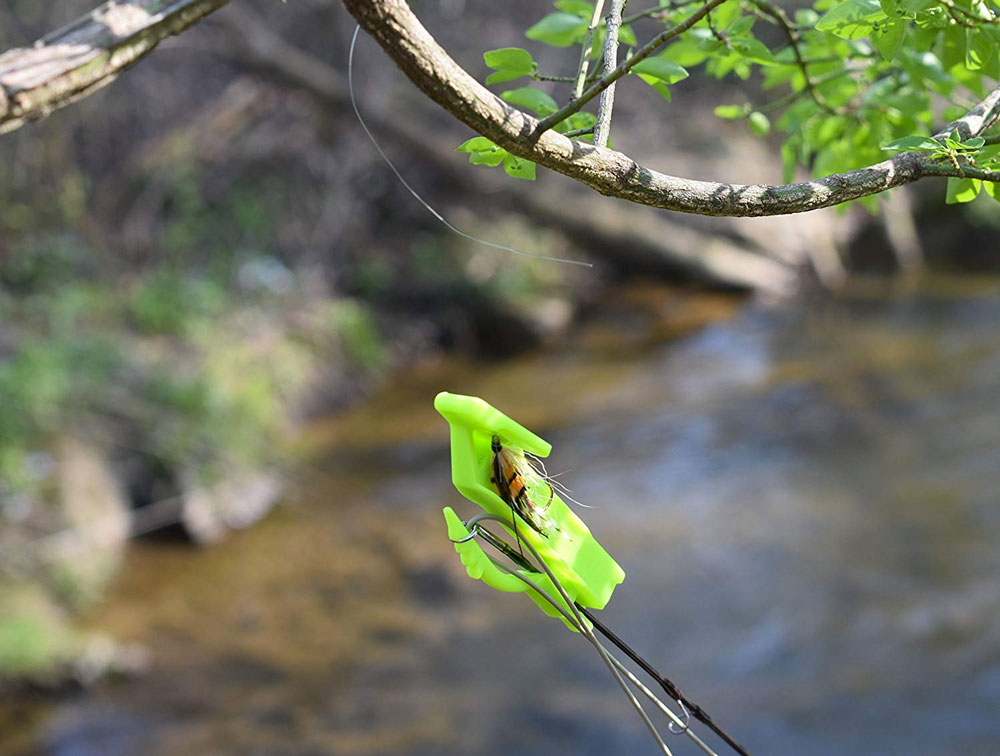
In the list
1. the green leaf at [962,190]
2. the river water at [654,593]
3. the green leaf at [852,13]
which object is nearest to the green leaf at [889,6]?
the green leaf at [852,13]

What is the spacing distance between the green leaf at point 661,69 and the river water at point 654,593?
290 cm

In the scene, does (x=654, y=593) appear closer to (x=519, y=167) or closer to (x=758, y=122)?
(x=758, y=122)

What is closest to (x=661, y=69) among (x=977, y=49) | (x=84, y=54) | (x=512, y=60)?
(x=512, y=60)

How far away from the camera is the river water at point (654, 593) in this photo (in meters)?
3.66

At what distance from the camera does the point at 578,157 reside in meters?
0.89

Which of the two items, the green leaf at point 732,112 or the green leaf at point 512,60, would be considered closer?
the green leaf at point 512,60

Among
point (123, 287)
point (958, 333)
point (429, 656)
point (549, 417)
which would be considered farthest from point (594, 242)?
point (429, 656)

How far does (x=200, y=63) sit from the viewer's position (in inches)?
348

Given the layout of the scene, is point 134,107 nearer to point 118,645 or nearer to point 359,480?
point 359,480

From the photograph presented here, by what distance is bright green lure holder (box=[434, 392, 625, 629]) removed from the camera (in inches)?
38.0

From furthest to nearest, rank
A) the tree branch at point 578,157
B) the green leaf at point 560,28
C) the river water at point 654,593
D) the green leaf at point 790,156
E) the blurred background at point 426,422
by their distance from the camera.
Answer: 1. the blurred background at point 426,422
2. the river water at point 654,593
3. the green leaf at point 790,156
4. the green leaf at point 560,28
5. the tree branch at point 578,157

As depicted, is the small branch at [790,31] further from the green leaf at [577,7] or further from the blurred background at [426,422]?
the blurred background at [426,422]

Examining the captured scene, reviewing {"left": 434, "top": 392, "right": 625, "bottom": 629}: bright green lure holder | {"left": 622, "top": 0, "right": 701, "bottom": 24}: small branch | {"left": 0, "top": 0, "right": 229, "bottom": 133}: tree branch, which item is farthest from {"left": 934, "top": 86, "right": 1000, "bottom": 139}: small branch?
{"left": 0, "top": 0, "right": 229, "bottom": 133}: tree branch

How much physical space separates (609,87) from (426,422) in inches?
232
